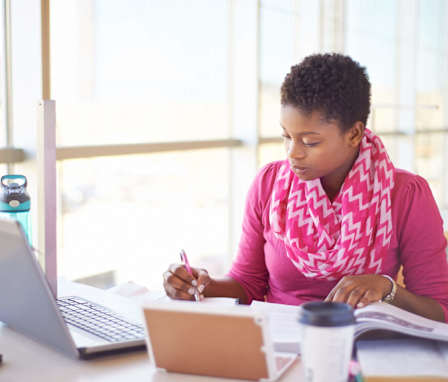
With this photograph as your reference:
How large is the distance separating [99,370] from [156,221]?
7.55ft

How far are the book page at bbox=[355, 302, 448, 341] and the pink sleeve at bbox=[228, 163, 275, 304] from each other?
22.3 inches

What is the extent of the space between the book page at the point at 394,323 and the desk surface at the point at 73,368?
5.3 inches

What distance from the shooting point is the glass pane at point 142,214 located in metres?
2.74

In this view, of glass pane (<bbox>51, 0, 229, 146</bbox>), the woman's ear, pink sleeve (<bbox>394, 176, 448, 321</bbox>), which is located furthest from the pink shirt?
glass pane (<bbox>51, 0, 229, 146</bbox>)

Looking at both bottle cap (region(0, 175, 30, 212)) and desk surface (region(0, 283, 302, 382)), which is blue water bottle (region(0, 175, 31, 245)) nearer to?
bottle cap (region(0, 175, 30, 212))

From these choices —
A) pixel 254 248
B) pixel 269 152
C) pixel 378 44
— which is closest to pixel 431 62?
pixel 378 44

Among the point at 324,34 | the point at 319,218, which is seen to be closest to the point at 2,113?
the point at 319,218

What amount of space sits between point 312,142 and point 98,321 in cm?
61

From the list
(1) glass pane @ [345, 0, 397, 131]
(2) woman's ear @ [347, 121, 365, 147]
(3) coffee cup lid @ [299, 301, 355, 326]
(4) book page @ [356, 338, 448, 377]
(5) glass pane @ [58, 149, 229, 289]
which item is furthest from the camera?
(1) glass pane @ [345, 0, 397, 131]

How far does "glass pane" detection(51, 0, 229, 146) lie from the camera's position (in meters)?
2.61

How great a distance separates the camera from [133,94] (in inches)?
119

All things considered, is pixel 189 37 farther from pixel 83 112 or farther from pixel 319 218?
pixel 319 218

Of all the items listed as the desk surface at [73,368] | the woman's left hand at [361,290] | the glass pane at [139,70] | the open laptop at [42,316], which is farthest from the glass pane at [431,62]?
the desk surface at [73,368]

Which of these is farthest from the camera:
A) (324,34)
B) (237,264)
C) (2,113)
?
(324,34)
